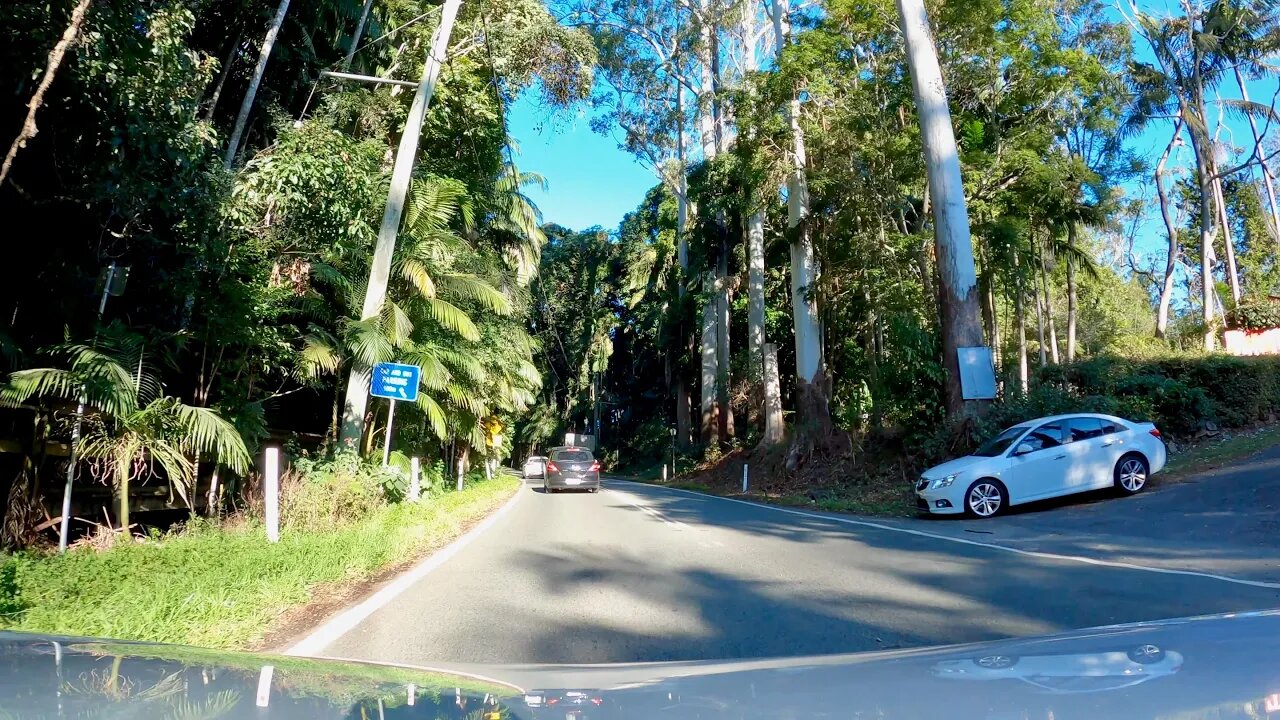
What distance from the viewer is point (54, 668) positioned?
112 inches

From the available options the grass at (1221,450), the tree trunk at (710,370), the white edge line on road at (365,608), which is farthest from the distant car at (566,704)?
the tree trunk at (710,370)

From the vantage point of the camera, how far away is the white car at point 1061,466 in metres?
13.0

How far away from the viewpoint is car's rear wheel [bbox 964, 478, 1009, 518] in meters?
13.0

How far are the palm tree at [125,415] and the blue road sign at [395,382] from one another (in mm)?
3194

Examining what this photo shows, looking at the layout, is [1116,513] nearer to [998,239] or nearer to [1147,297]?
[998,239]

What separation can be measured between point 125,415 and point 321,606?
4.23 meters

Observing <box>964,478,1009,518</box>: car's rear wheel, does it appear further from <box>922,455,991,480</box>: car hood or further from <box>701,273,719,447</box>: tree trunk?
<box>701,273,719,447</box>: tree trunk

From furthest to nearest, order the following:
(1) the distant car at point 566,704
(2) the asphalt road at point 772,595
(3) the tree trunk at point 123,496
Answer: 1. (3) the tree trunk at point 123,496
2. (2) the asphalt road at point 772,595
3. (1) the distant car at point 566,704

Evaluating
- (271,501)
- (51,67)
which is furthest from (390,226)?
(51,67)

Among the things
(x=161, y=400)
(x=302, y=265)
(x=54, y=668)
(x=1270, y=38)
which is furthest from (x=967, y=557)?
(x=1270, y=38)

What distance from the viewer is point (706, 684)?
10.1 ft

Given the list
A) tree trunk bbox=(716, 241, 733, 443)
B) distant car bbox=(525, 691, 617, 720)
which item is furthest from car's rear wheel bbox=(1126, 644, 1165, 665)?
tree trunk bbox=(716, 241, 733, 443)

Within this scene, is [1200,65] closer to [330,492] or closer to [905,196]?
[905,196]

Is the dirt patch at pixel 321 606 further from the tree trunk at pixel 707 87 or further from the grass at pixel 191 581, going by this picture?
the tree trunk at pixel 707 87
